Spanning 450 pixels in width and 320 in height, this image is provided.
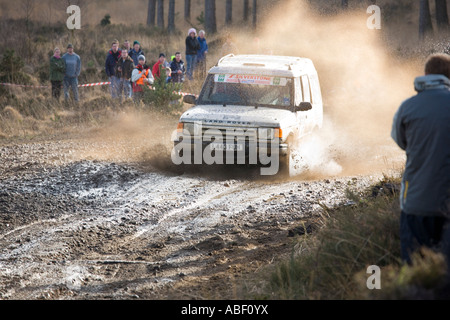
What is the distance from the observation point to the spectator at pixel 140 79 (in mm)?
17516

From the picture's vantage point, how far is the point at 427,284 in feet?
12.9

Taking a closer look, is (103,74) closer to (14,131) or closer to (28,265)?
(14,131)

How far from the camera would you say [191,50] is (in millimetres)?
22781

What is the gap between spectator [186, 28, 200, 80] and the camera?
22.7m

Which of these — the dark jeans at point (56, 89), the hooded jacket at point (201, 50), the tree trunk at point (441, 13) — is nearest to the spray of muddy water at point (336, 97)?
the dark jeans at point (56, 89)

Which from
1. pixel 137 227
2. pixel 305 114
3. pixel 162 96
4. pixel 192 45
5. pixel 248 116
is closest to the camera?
pixel 137 227

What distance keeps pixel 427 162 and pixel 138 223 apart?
14.9 feet

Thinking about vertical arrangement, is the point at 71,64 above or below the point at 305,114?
above

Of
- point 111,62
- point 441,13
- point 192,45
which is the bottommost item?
point 111,62

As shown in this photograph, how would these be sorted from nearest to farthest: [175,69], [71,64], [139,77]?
[139,77], [71,64], [175,69]

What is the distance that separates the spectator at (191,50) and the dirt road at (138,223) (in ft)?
35.9

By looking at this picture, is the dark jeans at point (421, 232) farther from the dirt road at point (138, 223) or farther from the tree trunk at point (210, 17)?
the tree trunk at point (210, 17)

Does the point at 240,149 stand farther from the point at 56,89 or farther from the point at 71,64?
the point at 56,89

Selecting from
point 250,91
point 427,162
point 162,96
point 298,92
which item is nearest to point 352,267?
point 427,162
